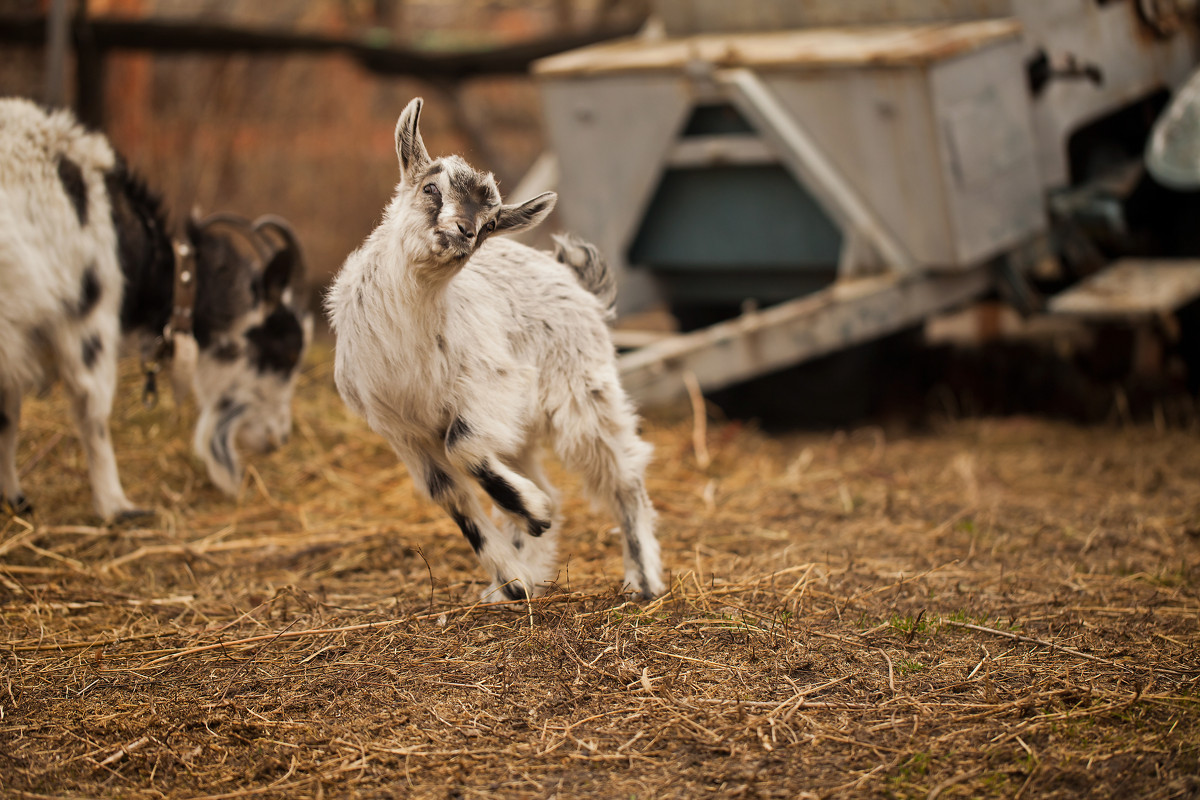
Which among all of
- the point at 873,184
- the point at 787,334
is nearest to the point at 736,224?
the point at 873,184

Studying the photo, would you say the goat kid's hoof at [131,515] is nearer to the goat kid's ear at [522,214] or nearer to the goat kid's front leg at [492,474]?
the goat kid's front leg at [492,474]

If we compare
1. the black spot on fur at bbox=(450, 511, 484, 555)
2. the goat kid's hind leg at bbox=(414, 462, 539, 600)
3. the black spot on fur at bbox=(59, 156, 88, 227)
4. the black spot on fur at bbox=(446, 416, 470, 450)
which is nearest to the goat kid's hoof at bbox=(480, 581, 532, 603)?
the goat kid's hind leg at bbox=(414, 462, 539, 600)

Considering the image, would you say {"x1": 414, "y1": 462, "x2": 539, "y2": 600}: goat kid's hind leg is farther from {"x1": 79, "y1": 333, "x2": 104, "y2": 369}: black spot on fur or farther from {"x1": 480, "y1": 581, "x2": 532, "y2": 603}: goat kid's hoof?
{"x1": 79, "y1": 333, "x2": 104, "y2": 369}: black spot on fur

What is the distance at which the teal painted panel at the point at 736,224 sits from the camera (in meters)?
6.68

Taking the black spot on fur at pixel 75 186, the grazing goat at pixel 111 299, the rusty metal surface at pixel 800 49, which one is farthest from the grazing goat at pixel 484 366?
the rusty metal surface at pixel 800 49

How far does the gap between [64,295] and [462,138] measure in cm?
748

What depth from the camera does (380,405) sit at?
338 cm

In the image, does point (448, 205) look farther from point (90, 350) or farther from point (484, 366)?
point (90, 350)

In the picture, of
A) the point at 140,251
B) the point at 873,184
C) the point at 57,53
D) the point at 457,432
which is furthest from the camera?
the point at 57,53

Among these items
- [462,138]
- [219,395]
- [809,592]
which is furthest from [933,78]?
[462,138]

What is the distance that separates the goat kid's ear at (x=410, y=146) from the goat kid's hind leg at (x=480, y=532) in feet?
3.05

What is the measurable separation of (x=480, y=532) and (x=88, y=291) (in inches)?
90.6

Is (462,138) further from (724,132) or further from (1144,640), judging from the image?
(1144,640)

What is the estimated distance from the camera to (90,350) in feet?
15.7
